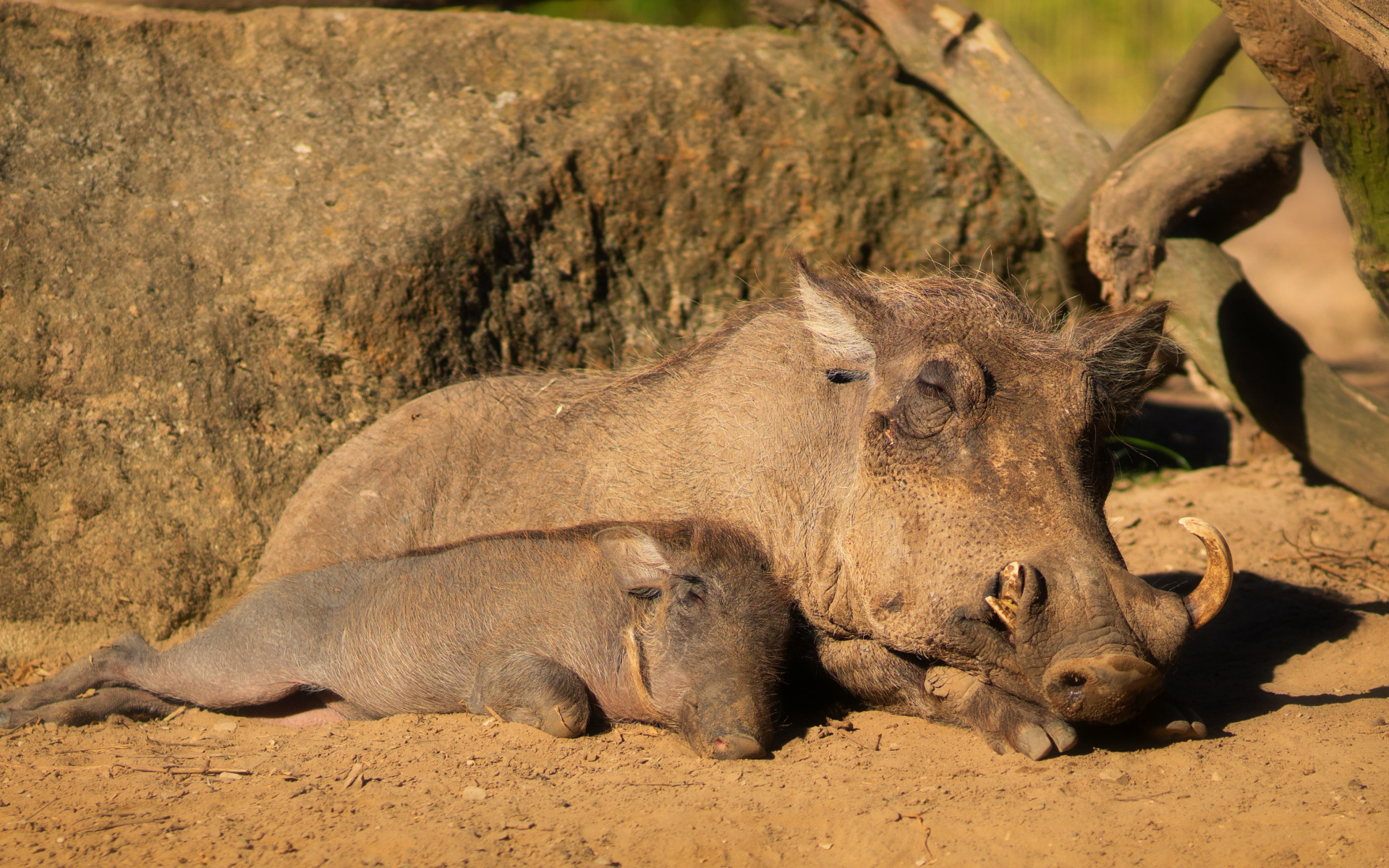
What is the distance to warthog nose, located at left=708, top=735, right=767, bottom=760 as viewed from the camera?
118 inches

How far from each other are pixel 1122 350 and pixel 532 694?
6.24 feet

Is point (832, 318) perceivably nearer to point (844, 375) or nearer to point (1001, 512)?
point (844, 375)

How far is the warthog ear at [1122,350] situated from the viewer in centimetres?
338

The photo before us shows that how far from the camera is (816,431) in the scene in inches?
137

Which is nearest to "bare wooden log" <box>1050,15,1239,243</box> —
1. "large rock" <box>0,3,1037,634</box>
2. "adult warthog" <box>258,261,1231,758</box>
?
"large rock" <box>0,3,1037,634</box>

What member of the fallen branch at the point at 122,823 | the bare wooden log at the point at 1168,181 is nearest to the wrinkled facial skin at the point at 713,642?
the fallen branch at the point at 122,823

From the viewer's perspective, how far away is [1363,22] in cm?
295

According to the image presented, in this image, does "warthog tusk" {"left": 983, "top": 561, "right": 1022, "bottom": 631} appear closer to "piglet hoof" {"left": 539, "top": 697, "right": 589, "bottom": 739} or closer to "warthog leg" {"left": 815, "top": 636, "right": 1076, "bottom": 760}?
"warthog leg" {"left": 815, "top": 636, "right": 1076, "bottom": 760}

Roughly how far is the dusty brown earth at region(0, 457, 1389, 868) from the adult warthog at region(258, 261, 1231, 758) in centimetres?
21

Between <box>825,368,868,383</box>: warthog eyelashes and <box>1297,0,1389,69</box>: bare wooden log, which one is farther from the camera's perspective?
<box>825,368,868,383</box>: warthog eyelashes

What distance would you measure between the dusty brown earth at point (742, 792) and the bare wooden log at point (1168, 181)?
4.79 ft

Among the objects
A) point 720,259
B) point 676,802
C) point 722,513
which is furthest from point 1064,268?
point 676,802

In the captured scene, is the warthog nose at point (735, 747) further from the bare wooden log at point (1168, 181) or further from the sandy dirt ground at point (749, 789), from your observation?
the bare wooden log at point (1168, 181)

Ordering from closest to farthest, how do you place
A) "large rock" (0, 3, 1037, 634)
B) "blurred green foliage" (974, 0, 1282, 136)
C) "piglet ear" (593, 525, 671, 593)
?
"piglet ear" (593, 525, 671, 593)
"large rock" (0, 3, 1037, 634)
"blurred green foliage" (974, 0, 1282, 136)
